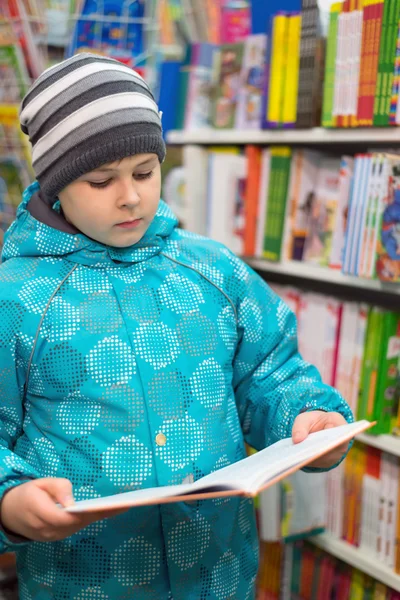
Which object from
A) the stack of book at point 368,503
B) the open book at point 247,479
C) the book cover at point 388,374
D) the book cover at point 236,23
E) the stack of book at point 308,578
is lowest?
the stack of book at point 308,578

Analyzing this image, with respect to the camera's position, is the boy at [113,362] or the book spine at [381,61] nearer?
the boy at [113,362]

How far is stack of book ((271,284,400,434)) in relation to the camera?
157 centimetres

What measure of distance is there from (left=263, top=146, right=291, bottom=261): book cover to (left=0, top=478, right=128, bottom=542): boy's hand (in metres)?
1.13

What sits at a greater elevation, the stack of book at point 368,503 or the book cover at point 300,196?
the book cover at point 300,196

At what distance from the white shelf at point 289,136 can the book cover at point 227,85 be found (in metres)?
0.04

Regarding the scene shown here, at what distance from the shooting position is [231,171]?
6.26ft

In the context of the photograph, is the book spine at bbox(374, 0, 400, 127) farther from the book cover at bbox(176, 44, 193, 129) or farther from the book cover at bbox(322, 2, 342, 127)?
the book cover at bbox(176, 44, 193, 129)

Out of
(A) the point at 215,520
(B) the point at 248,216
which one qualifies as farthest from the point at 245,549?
(B) the point at 248,216

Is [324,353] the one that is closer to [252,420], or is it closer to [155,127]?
[252,420]

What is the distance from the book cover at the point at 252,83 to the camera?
178cm

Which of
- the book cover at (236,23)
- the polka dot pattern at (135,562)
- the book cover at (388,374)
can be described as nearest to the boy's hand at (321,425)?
the polka dot pattern at (135,562)

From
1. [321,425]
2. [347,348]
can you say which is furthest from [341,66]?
[321,425]

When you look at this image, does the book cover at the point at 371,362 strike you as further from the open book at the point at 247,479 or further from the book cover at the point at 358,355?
the open book at the point at 247,479

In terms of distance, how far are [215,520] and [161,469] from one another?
0.15 meters
